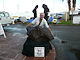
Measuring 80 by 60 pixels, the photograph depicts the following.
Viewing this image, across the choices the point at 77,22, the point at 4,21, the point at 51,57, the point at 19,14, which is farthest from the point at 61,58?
the point at 19,14

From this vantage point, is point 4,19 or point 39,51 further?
point 4,19

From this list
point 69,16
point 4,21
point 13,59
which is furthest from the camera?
point 69,16

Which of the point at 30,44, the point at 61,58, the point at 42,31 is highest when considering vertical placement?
the point at 42,31

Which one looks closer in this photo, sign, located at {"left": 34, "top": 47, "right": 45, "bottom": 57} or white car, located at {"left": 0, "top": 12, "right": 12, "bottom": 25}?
sign, located at {"left": 34, "top": 47, "right": 45, "bottom": 57}

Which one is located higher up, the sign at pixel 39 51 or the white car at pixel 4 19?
the white car at pixel 4 19

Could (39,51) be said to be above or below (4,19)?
below

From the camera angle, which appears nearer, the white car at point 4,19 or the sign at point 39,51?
the sign at point 39,51

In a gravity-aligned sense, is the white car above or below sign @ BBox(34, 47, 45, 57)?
above

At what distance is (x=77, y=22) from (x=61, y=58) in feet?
46.7

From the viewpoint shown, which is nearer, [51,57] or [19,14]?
[51,57]

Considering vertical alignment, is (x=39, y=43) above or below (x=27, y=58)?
above

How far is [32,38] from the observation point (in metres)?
4.29

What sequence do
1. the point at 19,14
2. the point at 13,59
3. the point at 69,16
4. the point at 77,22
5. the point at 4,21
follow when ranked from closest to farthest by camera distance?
the point at 13,59, the point at 4,21, the point at 77,22, the point at 69,16, the point at 19,14

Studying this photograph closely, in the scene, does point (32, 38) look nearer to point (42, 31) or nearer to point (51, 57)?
point (42, 31)
